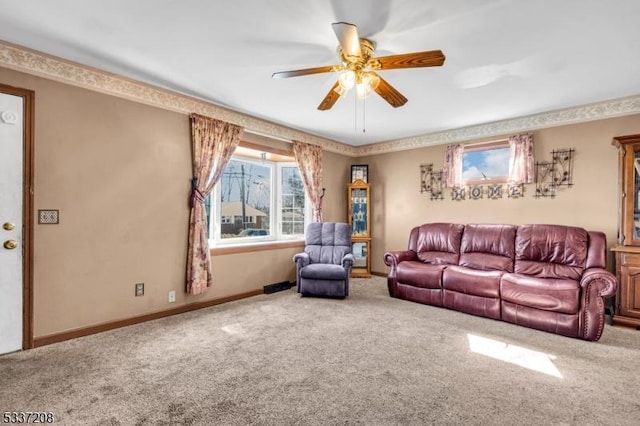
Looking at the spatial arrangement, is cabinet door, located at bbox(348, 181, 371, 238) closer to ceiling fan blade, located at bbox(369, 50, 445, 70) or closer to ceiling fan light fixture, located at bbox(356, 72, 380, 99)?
ceiling fan light fixture, located at bbox(356, 72, 380, 99)

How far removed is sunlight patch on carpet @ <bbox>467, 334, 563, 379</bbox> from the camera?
8.01 feet

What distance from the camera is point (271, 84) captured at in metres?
3.33

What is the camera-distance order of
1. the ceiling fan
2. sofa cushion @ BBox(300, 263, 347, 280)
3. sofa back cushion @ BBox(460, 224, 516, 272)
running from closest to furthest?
the ceiling fan
sofa back cushion @ BBox(460, 224, 516, 272)
sofa cushion @ BBox(300, 263, 347, 280)

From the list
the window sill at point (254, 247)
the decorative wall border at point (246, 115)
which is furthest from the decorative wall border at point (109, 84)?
the window sill at point (254, 247)

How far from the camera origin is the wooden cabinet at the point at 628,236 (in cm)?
328

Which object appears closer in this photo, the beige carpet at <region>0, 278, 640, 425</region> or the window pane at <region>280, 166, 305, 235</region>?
the beige carpet at <region>0, 278, 640, 425</region>

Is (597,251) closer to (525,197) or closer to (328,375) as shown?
(525,197)

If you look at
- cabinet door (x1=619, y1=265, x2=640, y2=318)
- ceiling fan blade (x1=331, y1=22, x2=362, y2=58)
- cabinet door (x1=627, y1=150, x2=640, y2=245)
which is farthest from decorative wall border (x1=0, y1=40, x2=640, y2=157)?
ceiling fan blade (x1=331, y1=22, x2=362, y2=58)

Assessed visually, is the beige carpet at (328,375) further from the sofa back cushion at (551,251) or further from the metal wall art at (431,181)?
the metal wall art at (431,181)

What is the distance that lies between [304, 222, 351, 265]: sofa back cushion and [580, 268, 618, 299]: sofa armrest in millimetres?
2878

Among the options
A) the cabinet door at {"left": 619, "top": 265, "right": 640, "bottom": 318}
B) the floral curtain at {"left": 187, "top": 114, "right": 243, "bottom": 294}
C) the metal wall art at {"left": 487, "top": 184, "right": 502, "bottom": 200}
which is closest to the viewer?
the cabinet door at {"left": 619, "top": 265, "right": 640, "bottom": 318}

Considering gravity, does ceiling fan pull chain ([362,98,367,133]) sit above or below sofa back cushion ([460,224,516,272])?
above

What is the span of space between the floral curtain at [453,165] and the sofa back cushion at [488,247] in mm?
876

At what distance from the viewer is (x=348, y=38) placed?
2.00 metres
